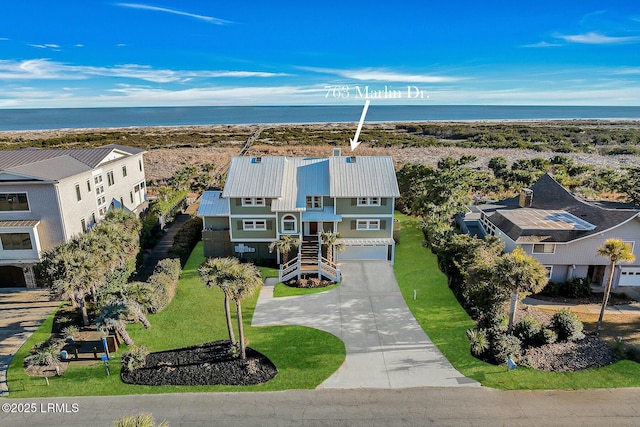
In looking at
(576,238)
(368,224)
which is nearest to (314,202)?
(368,224)

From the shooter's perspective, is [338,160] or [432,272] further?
[338,160]

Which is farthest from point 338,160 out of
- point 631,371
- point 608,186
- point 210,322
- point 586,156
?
point 586,156

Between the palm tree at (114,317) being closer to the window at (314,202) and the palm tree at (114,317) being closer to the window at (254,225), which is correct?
the window at (254,225)

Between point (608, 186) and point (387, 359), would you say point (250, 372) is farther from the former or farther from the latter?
point (608, 186)

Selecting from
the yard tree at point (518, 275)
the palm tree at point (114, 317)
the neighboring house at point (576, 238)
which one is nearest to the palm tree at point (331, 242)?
the neighboring house at point (576, 238)

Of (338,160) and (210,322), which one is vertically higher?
(338,160)

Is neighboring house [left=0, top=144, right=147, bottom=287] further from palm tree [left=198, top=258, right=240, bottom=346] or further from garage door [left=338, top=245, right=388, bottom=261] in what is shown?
garage door [left=338, top=245, right=388, bottom=261]

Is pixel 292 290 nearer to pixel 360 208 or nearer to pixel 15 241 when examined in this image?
Result: pixel 360 208
